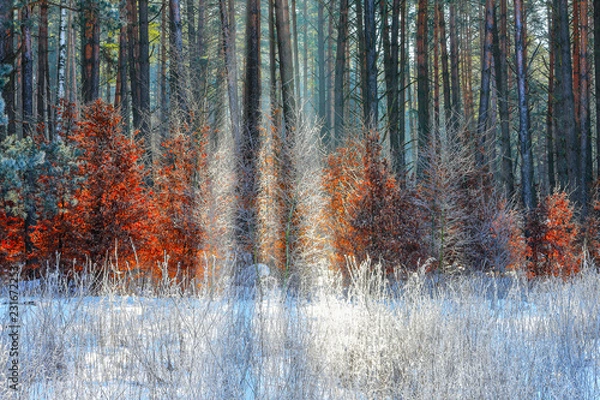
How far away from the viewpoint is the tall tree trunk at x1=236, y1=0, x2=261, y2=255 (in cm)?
1184

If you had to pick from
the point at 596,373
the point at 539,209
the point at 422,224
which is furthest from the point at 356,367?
the point at 539,209

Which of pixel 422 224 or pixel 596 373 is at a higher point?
pixel 422 224

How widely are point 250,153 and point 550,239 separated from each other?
754 centimetres

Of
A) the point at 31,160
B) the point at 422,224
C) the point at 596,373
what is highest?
the point at 31,160

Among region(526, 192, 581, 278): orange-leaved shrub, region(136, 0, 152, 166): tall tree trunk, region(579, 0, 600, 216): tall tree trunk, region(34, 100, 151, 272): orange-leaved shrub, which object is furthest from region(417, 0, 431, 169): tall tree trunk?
region(34, 100, 151, 272): orange-leaved shrub

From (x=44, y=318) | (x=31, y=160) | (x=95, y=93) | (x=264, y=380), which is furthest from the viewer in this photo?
(x=95, y=93)

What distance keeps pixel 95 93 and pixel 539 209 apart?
1149cm

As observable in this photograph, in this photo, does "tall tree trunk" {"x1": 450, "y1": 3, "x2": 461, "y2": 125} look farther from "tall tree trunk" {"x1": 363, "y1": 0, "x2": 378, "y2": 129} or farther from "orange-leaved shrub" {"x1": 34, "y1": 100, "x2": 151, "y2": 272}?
"orange-leaved shrub" {"x1": 34, "y1": 100, "x2": 151, "y2": 272}

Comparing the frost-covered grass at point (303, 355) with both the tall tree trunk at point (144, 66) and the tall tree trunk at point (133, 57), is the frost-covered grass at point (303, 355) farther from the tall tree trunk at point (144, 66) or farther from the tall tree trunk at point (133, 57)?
the tall tree trunk at point (133, 57)

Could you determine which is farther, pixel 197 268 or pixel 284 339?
pixel 197 268

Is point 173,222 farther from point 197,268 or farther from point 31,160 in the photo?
point 31,160

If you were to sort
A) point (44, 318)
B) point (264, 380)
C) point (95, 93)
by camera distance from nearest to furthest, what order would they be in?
1. point (264, 380)
2. point (44, 318)
3. point (95, 93)

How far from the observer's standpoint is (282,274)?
1080 centimetres

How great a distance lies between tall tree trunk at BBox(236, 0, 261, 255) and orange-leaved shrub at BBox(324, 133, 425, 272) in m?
1.92
